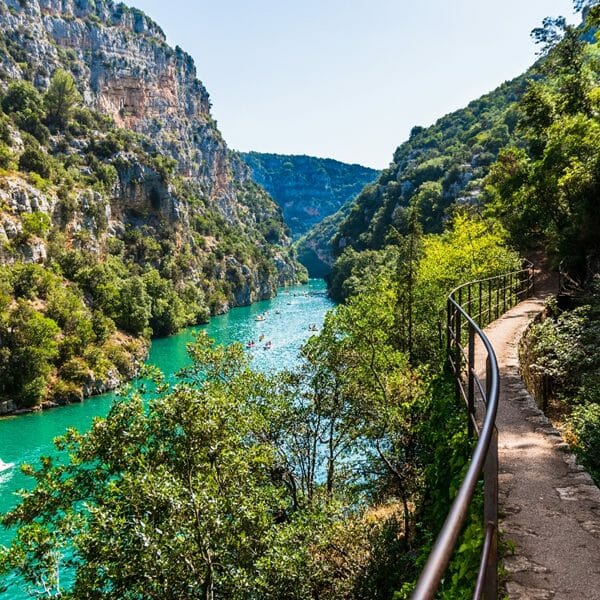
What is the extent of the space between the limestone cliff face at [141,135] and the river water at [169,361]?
54.5ft

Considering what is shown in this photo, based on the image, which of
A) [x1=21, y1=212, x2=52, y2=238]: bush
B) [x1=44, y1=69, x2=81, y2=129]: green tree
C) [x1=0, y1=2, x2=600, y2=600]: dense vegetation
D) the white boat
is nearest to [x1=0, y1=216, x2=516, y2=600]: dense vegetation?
[x1=0, y1=2, x2=600, y2=600]: dense vegetation

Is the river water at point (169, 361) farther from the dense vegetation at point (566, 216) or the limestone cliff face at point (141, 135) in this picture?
the limestone cliff face at point (141, 135)

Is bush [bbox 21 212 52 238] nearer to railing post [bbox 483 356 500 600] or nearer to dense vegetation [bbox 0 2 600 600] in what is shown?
dense vegetation [bbox 0 2 600 600]

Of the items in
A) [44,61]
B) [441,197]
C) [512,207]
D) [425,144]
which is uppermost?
[44,61]

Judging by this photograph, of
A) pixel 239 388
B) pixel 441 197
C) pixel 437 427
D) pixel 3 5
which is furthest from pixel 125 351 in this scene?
pixel 3 5

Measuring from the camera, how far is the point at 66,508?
10633mm

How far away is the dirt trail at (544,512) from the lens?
3.92 m

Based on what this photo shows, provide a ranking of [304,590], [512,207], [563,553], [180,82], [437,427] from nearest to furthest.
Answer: [563,553] → [437,427] → [304,590] → [512,207] → [180,82]

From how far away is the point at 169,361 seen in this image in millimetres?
55094

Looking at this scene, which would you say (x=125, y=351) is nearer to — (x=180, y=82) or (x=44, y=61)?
(x=44, y=61)

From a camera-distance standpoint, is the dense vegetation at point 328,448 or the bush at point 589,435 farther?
the dense vegetation at point 328,448

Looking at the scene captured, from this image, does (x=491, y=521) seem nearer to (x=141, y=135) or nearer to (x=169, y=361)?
(x=169, y=361)

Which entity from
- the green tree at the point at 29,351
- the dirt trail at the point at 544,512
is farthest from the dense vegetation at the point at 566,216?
the green tree at the point at 29,351

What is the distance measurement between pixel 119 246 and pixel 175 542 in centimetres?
7733
